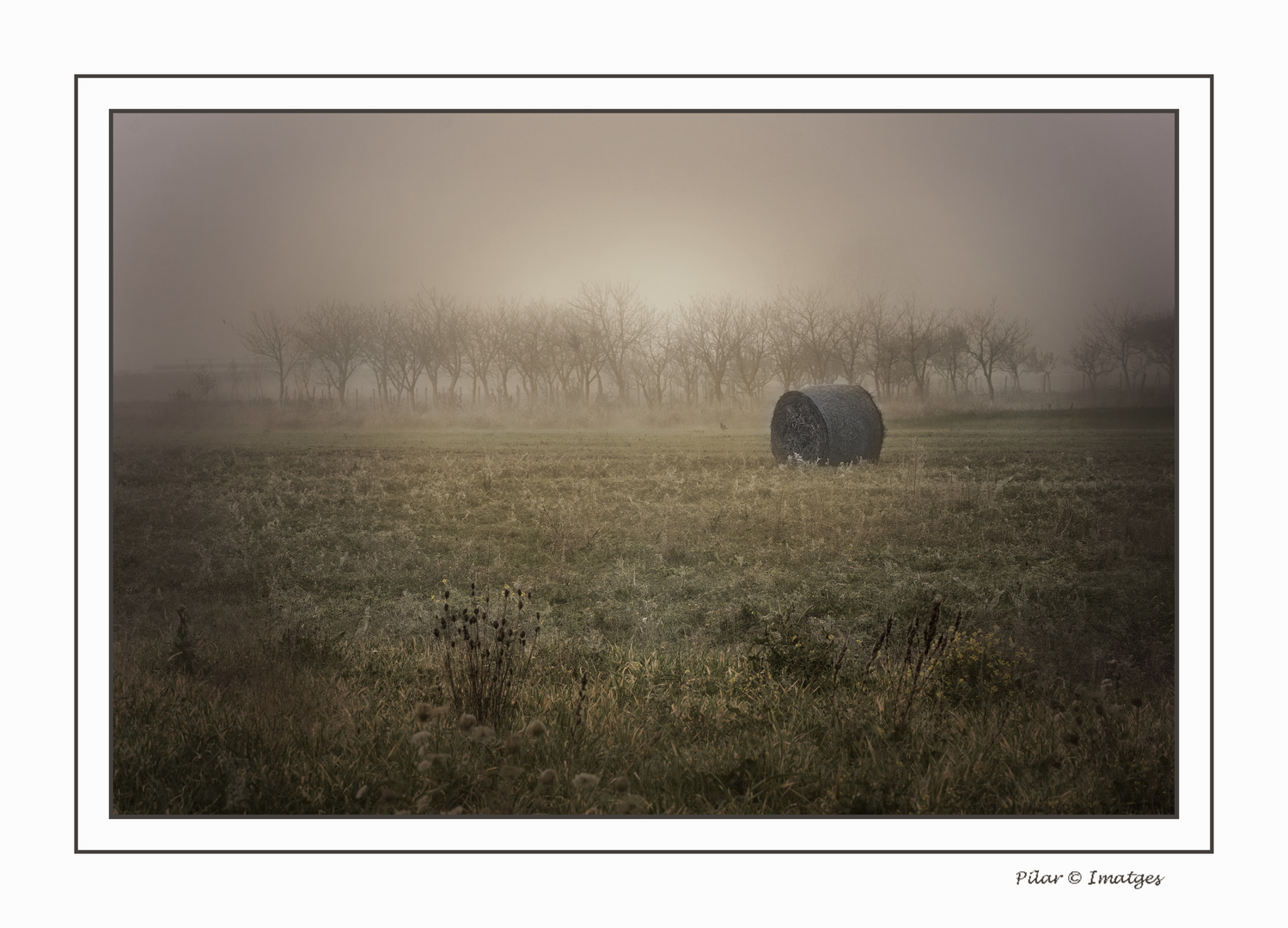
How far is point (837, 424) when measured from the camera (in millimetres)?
11375

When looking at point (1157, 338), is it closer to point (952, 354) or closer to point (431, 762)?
point (952, 354)

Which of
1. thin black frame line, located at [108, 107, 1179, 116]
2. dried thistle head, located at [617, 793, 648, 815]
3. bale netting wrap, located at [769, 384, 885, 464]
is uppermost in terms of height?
thin black frame line, located at [108, 107, 1179, 116]

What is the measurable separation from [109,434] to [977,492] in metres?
7.81

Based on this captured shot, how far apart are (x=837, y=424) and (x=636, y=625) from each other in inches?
261

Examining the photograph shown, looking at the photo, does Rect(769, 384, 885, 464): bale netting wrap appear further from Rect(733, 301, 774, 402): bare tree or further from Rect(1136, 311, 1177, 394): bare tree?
Answer: Rect(1136, 311, 1177, 394): bare tree

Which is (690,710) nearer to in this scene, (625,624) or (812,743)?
(812,743)

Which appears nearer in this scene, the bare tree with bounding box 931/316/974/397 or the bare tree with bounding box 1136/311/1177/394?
the bare tree with bounding box 1136/311/1177/394

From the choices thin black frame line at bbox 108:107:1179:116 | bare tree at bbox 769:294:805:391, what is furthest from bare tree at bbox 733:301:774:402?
thin black frame line at bbox 108:107:1179:116

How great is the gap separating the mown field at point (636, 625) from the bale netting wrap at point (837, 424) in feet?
4.24

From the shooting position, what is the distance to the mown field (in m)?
3.62

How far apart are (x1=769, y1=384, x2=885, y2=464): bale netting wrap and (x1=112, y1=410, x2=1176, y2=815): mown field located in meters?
1.29

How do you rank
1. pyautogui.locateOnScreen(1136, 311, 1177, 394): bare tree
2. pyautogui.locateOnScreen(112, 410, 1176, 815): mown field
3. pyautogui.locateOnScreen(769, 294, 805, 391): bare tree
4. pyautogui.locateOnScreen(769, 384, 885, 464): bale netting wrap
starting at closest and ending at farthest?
pyautogui.locateOnScreen(112, 410, 1176, 815): mown field, pyautogui.locateOnScreen(1136, 311, 1177, 394): bare tree, pyautogui.locateOnScreen(769, 294, 805, 391): bare tree, pyautogui.locateOnScreen(769, 384, 885, 464): bale netting wrap
